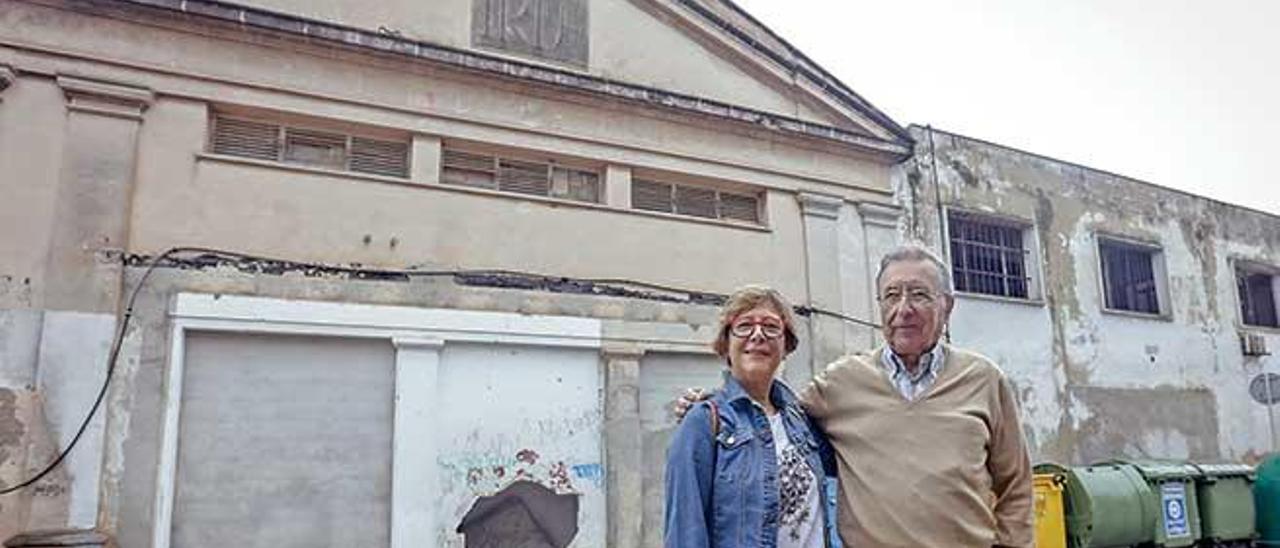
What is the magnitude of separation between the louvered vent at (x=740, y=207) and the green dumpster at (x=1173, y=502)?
15.7ft

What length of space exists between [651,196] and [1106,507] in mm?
5370

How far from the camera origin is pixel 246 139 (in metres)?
6.91

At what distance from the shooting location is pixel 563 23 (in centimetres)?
831

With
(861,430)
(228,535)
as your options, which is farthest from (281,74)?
(861,430)

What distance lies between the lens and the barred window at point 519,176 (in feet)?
25.1

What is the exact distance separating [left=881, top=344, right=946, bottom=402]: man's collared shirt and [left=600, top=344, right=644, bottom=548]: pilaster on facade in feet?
17.1

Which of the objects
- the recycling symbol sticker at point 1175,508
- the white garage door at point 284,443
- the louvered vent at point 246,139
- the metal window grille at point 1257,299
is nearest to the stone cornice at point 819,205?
the recycling symbol sticker at point 1175,508

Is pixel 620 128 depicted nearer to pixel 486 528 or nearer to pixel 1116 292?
pixel 486 528

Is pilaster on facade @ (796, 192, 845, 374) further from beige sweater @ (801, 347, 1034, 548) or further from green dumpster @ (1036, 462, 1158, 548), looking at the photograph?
beige sweater @ (801, 347, 1034, 548)

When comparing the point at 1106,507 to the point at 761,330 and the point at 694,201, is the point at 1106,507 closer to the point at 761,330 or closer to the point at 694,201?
the point at 694,201

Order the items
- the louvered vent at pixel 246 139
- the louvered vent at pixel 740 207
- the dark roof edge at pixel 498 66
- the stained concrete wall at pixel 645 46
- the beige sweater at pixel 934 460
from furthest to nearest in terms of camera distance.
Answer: the louvered vent at pixel 740 207 → the stained concrete wall at pixel 645 46 → the louvered vent at pixel 246 139 → the dark roof edge at pixel 498 66 → the beige sweater at pixel 934 460

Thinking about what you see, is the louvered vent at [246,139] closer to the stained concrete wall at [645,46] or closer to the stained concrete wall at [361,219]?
the stained concrete wall at [361,219]

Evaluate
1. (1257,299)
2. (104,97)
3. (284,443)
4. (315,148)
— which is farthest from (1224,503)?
(104,97)

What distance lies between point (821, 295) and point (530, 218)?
3245 mm
